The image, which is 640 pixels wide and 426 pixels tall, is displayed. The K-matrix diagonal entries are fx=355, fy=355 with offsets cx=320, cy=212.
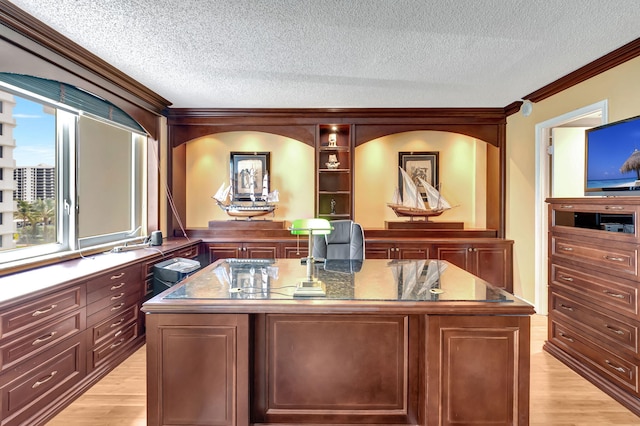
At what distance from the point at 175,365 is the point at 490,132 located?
4.47m

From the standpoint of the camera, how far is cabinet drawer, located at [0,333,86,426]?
188 centimetres

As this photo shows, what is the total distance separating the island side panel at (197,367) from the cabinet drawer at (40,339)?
801 mm

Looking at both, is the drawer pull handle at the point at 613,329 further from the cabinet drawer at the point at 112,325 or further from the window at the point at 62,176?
the window at the point at 62,176

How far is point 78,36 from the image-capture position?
254 centimetres

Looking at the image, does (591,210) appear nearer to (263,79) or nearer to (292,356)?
(292,356)

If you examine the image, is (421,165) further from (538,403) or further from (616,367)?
(538,403)

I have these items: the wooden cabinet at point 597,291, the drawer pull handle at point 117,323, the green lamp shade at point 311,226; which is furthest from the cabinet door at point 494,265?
the drawer pull handle at point 117,323

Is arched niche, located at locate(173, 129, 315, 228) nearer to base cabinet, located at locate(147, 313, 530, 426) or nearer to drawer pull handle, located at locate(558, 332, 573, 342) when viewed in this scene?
drawer pull handle, located at locate(558, 332, 573, 342)

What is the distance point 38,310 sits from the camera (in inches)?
79.7

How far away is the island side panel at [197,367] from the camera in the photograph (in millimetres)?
1717

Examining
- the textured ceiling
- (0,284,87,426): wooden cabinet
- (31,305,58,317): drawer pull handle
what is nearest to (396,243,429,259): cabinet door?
the textured ceiling

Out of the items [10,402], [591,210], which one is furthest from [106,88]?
[591,210]

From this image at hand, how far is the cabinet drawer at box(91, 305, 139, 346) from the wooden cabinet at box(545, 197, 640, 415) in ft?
11.8

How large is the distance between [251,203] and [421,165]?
7.85ft
